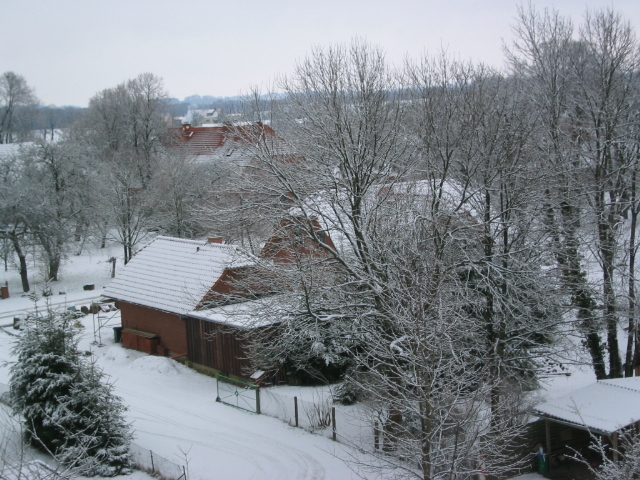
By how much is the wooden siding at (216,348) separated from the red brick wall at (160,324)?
647 mm

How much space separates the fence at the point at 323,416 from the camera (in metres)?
14.4

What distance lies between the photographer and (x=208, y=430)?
15016mm

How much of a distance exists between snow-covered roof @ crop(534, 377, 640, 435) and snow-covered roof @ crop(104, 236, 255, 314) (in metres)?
10.8

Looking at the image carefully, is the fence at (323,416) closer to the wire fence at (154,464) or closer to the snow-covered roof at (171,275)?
the wire fence at (154,464)

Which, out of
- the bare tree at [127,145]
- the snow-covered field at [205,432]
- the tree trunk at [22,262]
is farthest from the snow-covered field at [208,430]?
the bare tree at [127,145]

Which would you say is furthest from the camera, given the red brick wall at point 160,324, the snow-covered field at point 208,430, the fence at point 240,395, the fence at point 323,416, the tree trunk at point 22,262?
the tree trunk at point 22,262

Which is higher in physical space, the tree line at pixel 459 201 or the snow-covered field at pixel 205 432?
the tree line at pixel 459 201

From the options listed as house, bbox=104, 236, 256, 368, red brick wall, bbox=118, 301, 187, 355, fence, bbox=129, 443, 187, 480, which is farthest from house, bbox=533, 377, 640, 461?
red brick wall, bbox=118, 301, 187, 355

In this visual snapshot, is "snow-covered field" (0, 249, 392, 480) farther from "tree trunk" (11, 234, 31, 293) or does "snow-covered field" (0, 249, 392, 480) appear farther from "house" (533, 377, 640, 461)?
"tree trunk" (11, 234, 31, 293)

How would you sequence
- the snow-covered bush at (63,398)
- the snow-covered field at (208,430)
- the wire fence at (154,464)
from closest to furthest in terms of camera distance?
the wire fence at (154,464) → the snow-covered bush at (63,398) → the snow-covered field at (208,430)

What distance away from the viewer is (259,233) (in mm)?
16766

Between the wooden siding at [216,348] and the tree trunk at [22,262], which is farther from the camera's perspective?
the tree trunk at [22,262]

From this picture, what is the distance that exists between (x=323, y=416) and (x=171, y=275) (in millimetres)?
9440

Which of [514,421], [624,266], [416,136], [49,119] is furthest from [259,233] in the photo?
[49,119]
